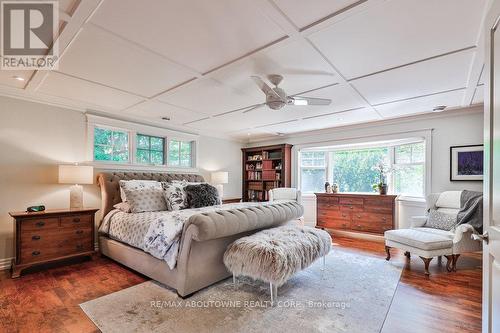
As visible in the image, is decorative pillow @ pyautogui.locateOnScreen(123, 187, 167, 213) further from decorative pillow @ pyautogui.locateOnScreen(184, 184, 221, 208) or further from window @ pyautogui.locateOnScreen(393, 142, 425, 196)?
window @ pyautogui.locateOnScreen(393, 142, 425, 196)

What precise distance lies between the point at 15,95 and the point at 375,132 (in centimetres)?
590

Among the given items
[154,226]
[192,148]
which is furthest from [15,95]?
[192,148]

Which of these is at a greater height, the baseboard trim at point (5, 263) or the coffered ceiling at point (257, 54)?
the coffered ceiling at point (257, 54)

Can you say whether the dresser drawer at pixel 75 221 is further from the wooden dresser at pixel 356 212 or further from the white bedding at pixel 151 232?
the wooden dresser at pixel 356 212

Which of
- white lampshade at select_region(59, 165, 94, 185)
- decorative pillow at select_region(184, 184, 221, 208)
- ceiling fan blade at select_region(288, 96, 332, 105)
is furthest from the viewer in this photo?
decorative pillow at select_region(184, 184, 221, 208)

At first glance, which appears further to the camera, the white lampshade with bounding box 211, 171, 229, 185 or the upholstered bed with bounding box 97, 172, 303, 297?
the white lampshade with bounding box 211, 171, 229, 185

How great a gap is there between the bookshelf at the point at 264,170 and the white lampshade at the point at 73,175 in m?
3.92

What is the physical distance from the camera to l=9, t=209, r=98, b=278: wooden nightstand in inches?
113

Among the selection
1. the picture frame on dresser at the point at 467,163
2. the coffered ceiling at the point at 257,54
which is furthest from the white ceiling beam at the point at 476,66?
the picture frame on dresser at the point at 467,163

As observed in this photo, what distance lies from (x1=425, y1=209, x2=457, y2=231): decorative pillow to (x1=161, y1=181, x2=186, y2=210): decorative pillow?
3.86 m

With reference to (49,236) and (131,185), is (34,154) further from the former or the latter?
(131,185)

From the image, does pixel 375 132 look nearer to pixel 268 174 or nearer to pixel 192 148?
pixel 268 174

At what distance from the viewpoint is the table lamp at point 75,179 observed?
10.9 ft

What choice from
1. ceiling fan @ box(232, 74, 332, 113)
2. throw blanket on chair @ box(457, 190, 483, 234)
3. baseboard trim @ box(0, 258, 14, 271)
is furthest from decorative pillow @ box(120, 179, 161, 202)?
throw blanket on chair @ box(457, 190, 483, 234)
